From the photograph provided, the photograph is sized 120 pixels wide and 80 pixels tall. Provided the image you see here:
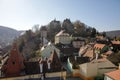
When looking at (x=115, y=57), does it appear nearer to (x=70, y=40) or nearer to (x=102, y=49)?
(x=102, y=49)

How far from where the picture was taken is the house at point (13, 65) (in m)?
31.8

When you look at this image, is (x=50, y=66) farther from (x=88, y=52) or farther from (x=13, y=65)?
(x=88, y=52)

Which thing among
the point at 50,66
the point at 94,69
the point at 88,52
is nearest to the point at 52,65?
the point at 50,66

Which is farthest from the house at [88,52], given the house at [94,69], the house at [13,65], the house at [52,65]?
the house at [13,65]

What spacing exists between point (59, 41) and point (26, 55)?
658 inches

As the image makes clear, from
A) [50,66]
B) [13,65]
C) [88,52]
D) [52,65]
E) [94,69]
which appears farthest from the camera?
[88,52]

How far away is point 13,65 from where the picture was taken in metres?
32.1

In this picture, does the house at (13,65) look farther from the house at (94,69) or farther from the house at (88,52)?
the house at (88,52)

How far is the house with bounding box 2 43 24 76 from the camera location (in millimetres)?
31797

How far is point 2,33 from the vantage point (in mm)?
197500

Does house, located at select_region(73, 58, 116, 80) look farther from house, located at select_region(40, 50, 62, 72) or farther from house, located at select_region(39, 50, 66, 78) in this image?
house, located at select_region(40, 50, 62, 72)

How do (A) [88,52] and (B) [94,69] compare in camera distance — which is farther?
(A) [88,52]

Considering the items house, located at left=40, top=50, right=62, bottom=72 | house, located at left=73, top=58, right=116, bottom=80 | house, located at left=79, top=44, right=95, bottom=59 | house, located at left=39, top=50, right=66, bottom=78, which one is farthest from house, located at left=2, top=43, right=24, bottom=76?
house, located at left=79, top=44, right=95, bottom=59

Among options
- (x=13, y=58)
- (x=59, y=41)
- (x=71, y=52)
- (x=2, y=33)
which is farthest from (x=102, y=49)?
(x=2, y=33)
